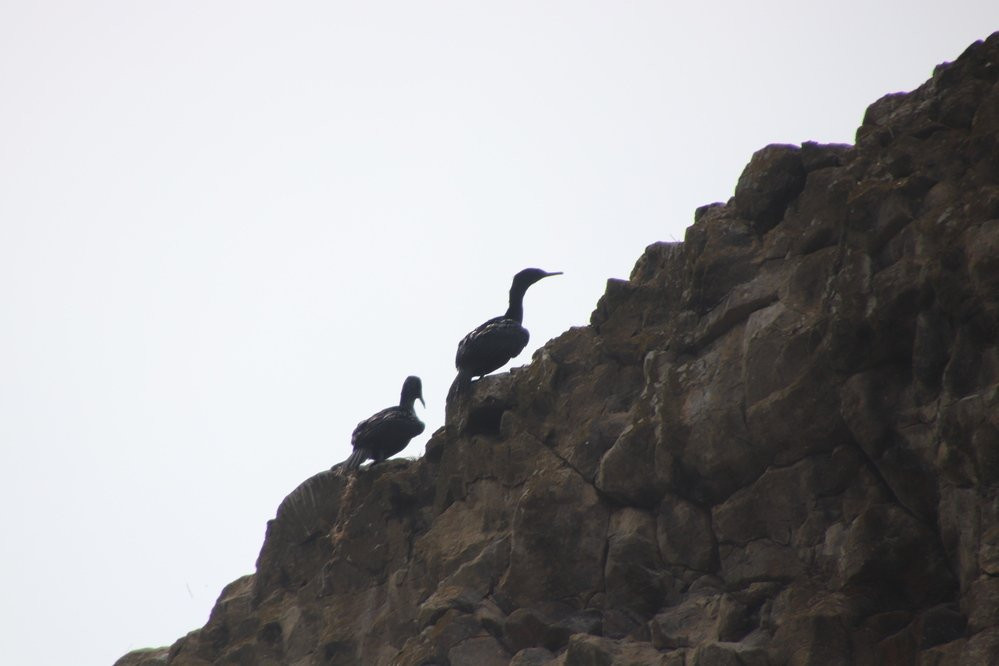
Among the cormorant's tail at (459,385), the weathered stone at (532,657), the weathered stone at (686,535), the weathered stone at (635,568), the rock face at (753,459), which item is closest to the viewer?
the rock face at (753,459)

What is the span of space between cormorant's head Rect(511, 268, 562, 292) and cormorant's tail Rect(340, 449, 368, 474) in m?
2.89

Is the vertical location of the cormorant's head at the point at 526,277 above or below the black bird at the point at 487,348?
above

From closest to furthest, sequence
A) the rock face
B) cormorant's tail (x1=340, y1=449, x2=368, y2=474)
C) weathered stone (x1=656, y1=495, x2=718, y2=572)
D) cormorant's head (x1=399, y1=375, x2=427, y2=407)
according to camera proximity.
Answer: the rock face
weathered stone (x1=656, y1=495, x2=718, y2=572)
cormorant's tail (x1=340, y1=449, x2=368, y2=474)
cormorant's head (x1=399, y1=375, x2=427, y2=407)

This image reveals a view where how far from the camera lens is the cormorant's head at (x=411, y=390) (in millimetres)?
16094

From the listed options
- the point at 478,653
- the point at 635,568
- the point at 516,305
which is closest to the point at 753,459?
the point at 635,568

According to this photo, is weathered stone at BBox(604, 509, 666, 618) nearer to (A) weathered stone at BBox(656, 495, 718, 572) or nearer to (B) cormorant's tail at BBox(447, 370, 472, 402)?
(A) weathered stone at BBox(656, 495, 718, 572)

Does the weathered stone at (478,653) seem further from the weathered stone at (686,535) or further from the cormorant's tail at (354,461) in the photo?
the cormorant's tail at (354,461)

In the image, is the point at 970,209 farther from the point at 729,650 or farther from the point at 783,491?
the point at 729,650

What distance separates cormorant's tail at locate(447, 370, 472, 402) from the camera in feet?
43.7

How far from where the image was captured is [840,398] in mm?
8922

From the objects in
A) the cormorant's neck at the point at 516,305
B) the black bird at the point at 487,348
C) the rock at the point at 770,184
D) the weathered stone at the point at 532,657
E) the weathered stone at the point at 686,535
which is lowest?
the weathered stone at the point at 532,657

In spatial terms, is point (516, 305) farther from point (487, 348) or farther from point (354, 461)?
point (354, 461)

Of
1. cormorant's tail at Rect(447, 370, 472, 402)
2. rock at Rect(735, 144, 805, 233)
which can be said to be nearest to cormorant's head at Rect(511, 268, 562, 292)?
cormorant's tail at Rect(447, 370, 472, 402)

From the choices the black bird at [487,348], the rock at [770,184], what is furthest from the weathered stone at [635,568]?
the black bird at [487,348]
